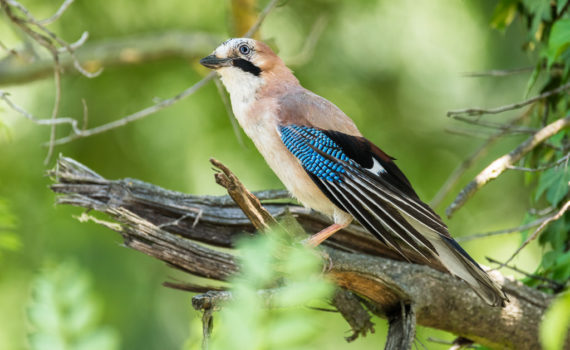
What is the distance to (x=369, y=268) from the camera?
12.7 feet

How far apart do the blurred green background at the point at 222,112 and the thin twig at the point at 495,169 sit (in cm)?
332

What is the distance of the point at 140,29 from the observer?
8234mm

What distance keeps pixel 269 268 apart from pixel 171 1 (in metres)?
7.76

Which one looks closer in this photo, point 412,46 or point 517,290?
point 517,290

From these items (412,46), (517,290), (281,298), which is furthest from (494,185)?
(281,298)

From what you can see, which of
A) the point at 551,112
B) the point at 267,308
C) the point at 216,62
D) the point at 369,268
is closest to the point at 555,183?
the point at 551,112

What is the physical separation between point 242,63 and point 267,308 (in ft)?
11.6

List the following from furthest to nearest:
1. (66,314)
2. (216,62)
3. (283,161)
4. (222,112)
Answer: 1. (222,112)
2. (216,62)
3. (283,161)
4. (66,314)

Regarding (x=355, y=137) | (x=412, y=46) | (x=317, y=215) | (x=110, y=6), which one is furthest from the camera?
(x=412, y=46)

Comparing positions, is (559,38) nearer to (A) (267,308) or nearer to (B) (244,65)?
(B) (244,65)

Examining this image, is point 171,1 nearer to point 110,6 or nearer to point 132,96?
point 110,6

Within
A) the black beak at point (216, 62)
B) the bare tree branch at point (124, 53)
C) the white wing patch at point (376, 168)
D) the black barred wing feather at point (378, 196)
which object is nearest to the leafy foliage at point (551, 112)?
the black barred wing feather at point (378, 196)

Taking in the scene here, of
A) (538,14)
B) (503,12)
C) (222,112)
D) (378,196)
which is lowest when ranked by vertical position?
(378,196)

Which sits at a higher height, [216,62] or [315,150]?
[216,62]
